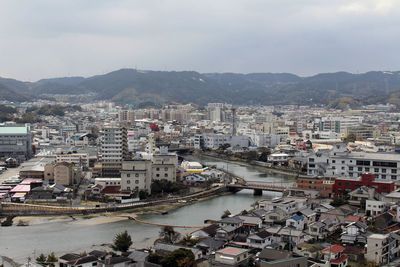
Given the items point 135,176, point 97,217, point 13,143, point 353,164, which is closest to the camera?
point 97,217

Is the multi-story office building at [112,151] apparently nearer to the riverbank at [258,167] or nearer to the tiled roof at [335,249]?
the riverbank at [258,167]

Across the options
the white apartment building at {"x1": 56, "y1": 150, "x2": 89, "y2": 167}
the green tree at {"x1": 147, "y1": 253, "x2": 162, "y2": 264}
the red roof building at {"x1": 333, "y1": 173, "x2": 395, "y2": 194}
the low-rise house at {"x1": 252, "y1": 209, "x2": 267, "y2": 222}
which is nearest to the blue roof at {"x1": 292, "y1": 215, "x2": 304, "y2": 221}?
the low-rise house at {"x1": 252, "y1": 209, "x2": 267, "y2": 222}

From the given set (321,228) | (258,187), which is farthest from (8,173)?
(321,228)

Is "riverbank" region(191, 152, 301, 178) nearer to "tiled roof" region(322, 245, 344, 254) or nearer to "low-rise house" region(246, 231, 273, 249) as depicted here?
"low-rise house" region(246, 231, 273, 249)

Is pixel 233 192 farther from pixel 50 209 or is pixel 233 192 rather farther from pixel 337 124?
pixel 337 124

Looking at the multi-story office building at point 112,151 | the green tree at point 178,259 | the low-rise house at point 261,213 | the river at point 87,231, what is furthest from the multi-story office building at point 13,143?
the green tree at point 178,259

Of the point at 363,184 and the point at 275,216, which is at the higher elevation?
the point at 363,184

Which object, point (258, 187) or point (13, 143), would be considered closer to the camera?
point (258, 187)
